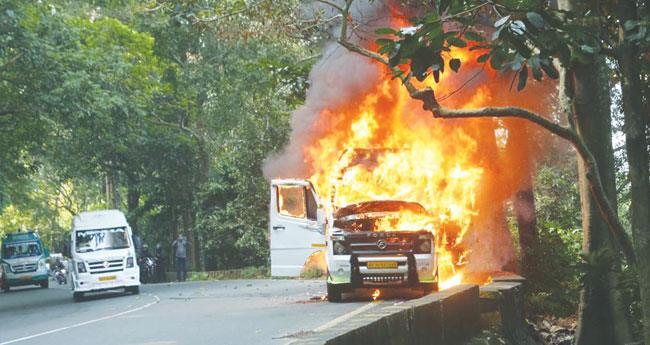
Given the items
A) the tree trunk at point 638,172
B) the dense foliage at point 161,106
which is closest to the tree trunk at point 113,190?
the dense foliage at point 161,106

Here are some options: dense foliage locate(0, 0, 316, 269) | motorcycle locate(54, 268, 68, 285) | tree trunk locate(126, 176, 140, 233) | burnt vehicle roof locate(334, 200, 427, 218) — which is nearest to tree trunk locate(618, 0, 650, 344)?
burnt vehicle roof locate(334, 200, 427, 218)

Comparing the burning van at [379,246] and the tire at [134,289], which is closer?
the burning van at [379,246]

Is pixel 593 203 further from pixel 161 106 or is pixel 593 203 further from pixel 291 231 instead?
pixel 161 106

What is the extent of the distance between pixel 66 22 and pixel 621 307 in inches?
781

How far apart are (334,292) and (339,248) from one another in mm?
976

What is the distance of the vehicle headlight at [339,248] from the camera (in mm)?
15398

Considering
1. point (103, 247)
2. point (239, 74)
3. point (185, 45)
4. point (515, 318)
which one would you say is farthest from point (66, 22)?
point (515, 318)

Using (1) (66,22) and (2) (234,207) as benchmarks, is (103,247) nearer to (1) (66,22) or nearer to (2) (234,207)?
(1) (66,22)

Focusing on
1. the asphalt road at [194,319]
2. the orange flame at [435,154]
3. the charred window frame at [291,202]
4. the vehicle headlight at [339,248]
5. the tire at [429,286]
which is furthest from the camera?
the charred window frame at [291,202]

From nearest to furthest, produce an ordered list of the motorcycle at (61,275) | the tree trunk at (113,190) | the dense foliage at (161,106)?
the dense foliage at (161,106) → the tree trunk at (113,190) → the motorcycle at (61,275)

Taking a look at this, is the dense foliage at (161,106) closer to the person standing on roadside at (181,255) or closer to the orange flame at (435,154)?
the orange flame at (435,154)

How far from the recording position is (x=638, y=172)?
6859 millimetres

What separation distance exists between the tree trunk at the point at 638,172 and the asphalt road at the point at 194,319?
12.9 feet

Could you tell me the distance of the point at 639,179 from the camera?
687 centimetres
